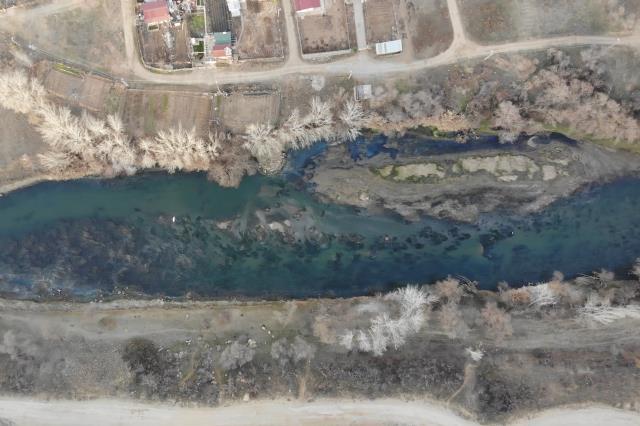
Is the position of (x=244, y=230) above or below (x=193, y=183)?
below

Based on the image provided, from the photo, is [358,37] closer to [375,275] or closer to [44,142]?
[375,275]

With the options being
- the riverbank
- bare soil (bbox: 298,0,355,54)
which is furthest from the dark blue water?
bare soil (bbox: 298,0,355,54)

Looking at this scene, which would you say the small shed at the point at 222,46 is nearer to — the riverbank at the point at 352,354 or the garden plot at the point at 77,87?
the garden plot at the point at 77,87

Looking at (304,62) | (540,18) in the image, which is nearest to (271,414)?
(304,62)

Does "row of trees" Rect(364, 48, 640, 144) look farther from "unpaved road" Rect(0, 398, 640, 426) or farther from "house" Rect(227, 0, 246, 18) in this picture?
"unpaved road" Rect(0, 398, 640, 426)

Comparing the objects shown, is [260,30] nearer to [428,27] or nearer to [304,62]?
[304,62]

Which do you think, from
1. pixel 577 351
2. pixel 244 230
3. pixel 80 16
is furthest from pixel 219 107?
pixel 577 351
